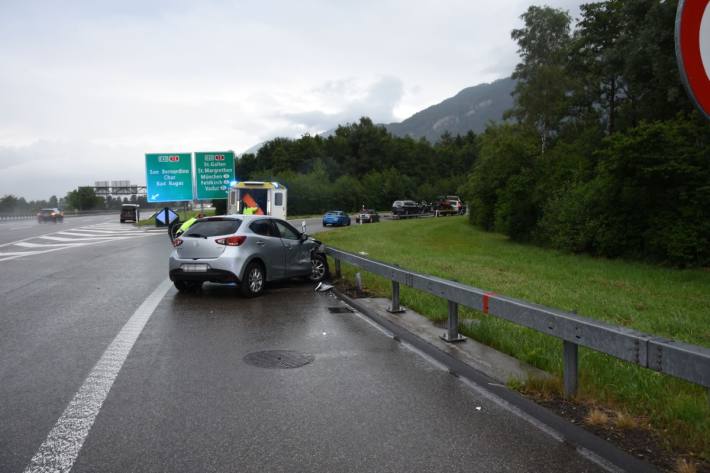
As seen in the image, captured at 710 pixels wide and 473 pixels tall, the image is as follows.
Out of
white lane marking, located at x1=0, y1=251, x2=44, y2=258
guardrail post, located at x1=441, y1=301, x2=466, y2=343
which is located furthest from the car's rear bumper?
white lane marking, located at x1=0, y1=251, x2=44, y2=258

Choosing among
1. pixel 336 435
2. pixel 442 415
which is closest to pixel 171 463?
pixel 336 435

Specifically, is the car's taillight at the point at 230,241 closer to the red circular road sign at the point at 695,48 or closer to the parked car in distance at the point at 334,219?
the red circular road sign at the point at 695,48

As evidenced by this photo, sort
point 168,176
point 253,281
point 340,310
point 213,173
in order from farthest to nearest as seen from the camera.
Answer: point 213,173, point 168,176, point 253,281, point 340,310

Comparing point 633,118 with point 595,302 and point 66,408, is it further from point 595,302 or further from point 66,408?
point 66,408

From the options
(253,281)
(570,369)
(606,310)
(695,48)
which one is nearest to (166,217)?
(253,281)

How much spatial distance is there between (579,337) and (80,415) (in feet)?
13.1

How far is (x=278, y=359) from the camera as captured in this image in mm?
6348

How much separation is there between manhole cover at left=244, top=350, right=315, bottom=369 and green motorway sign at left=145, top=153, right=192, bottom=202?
2160 centimetres

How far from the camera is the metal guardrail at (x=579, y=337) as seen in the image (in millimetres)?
3768

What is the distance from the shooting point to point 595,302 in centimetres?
1103

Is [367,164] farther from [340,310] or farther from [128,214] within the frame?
[340,310]

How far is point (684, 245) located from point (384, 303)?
14594 mm

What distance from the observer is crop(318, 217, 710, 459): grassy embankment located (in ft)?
15.5

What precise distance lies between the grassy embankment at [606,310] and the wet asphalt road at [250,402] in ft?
3.45
